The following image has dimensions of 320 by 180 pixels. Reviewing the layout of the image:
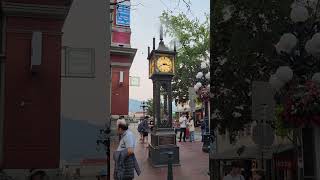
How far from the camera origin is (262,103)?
7871 mm

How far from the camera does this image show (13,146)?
8.71 metres

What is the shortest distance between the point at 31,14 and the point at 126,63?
25771 mm

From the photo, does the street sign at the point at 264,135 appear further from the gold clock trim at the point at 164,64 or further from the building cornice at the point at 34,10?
the gold clock trim at the point at 164,64

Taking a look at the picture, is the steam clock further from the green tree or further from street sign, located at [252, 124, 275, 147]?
the green tree

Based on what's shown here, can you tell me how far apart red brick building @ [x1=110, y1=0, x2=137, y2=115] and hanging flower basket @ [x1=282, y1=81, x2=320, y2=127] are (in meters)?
25.7

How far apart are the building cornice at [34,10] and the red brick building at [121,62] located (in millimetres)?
24147

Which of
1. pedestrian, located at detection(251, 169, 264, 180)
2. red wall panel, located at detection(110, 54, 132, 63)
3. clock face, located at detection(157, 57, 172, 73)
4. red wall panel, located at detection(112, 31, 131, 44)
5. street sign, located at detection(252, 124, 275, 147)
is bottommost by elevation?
Answer: pedestrian, located at detection(251, 169, 264, 180)

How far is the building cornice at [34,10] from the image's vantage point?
28.2 feet

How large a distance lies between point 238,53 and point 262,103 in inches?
128

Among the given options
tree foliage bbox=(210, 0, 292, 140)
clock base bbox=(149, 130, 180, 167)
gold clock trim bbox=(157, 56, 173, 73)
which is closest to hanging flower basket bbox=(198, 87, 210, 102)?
gold clock trim bbox=(157, 56, 173, 73)

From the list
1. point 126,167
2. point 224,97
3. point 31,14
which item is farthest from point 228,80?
Result: point 31,14

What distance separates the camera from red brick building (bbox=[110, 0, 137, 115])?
3356cm

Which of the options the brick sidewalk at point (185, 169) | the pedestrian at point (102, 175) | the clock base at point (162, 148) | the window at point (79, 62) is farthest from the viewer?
the clock base at point (162, 148)

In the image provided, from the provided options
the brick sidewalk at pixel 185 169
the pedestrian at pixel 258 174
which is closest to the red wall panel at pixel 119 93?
the brick sidewalk at pixel 185 169
